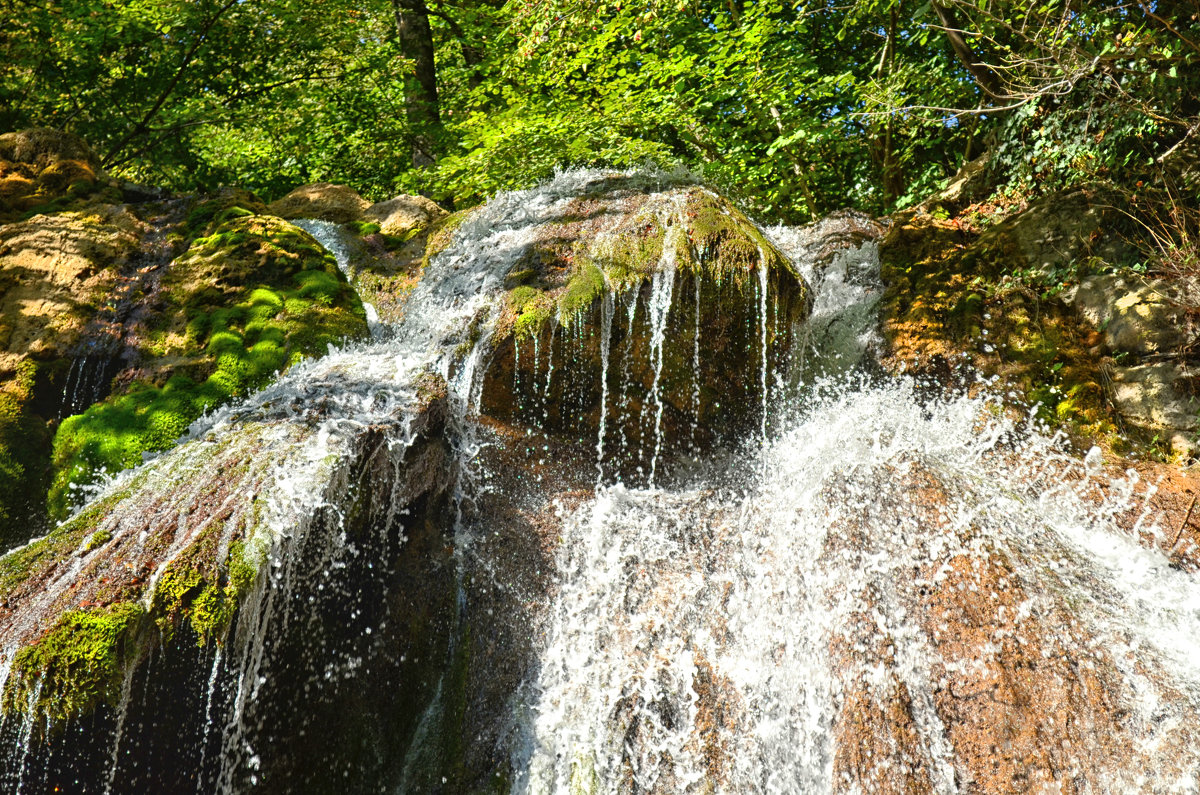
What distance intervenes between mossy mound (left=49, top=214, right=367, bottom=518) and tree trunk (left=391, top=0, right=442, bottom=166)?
4434 mm

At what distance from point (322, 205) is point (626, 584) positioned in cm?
652

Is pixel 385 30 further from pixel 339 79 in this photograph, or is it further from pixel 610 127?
pixel 610 127

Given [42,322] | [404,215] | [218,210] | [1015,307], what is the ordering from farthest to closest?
[404,215], [218,210], [1015,307], [42,322]

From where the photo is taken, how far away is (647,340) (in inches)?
238

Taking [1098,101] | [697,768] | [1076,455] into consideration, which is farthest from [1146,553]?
[1098,101]

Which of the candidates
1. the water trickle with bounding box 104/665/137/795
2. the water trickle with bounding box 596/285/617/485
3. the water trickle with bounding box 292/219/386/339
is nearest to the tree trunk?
the water trickle with bounding box 292/219/386/339

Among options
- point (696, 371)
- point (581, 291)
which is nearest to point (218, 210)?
point (581, 291)

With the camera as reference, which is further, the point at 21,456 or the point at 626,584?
the point at 21,456

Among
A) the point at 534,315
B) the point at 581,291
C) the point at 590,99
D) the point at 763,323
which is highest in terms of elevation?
the point at 590,99

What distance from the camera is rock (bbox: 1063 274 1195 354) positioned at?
18.4 ft

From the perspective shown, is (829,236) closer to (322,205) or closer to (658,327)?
(658,327)

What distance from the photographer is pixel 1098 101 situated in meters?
6.00

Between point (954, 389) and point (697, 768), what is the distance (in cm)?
398

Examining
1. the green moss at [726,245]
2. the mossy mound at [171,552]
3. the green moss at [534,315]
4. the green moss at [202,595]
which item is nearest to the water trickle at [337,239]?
the green moss at [534,315]
